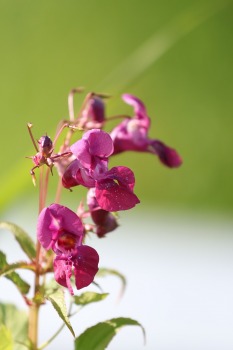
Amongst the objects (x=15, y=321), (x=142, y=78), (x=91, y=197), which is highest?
(x=142, y=78)

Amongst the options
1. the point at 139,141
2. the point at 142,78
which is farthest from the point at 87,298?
the point at 142,78

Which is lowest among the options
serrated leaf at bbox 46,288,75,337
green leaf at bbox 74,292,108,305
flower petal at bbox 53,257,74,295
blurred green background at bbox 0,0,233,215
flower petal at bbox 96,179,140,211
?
green leaf at bbox 74,292,108,305

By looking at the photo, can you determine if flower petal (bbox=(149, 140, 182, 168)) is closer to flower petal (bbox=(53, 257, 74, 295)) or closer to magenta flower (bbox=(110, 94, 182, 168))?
magenta flower (bbox=(110, 94, 182, 168))

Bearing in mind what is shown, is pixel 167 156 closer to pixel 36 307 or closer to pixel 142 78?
pixel 36 307

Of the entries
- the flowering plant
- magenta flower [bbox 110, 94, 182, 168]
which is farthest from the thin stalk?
magenta flower [bbox 110, 94, 182, 168]

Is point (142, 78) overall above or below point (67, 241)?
above

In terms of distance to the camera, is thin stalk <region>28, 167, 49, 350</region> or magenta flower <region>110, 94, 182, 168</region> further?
magenta flower <region>110, 94, 182, 168</region>

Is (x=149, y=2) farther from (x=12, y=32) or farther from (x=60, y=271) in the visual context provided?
(x=60, y=271)

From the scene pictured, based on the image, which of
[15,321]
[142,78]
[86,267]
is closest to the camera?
[86,267]
